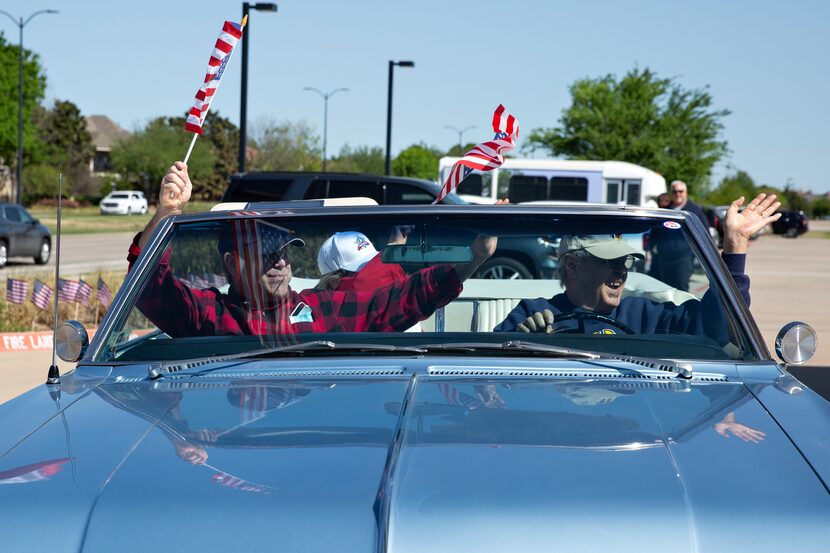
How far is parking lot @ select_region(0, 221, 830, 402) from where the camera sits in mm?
10070

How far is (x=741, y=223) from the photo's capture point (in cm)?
444

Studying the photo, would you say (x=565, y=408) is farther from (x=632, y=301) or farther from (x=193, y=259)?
(x=193, y=259)

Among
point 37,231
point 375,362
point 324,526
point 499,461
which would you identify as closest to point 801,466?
point 499,461

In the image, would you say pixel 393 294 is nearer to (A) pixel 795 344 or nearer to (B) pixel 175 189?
(B) pixel 175 189

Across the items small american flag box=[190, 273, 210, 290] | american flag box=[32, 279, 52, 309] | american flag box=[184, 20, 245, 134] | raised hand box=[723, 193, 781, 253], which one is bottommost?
american flag box=[32, 279, 52, 309]

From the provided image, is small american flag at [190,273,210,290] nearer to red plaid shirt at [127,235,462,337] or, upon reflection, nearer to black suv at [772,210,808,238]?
red plaid shirt at [127,235,462,337]

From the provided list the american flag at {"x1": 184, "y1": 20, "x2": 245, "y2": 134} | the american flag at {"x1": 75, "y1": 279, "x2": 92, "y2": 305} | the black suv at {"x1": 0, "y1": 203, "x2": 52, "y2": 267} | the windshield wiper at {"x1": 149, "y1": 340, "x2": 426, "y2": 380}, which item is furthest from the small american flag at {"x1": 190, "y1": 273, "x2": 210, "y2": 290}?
the black suv at {"x1": 0, "y1": 203, "x2": 52, "y2": 267}

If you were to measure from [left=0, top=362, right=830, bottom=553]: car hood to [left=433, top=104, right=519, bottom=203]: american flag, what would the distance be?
1.58m

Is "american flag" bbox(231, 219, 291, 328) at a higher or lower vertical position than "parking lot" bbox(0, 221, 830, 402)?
higher

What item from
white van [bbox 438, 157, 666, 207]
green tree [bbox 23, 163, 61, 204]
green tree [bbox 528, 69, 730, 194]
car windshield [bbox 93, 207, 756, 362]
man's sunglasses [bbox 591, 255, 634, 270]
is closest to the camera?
car windshield [bbox 93, 207, 756, 362]

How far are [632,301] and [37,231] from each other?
25.3 meters

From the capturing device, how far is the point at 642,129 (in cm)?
5544

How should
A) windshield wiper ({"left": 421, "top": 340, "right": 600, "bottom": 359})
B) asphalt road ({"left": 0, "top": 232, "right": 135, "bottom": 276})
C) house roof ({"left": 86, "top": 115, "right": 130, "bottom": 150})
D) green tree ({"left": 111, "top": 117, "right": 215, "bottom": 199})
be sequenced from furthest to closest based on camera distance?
1. house roof ({"left": 86, "top": 115, "right": 130, "bottom": 150})
2. green tree ({"left": 111, "top": 117, "right": 215, "bottom": 199})
3. asphalt road ({"left": 0, "top": 232, "right": 135, "bottom": 276})
4. windshield wiper ({"left": 421, "top": 340, "right": 600, "bottom": 359})

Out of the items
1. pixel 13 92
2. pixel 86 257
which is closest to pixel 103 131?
pixel 13 92
